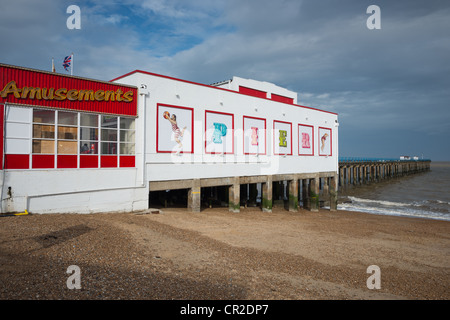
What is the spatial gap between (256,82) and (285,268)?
18201 millimetres

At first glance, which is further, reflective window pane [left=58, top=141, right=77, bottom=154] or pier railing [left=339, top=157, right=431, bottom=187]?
pier railing [left=339, top=157, right=431, bottom=187]

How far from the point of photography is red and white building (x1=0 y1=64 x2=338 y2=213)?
1193cm

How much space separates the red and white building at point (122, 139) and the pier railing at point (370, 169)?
31.9 metres

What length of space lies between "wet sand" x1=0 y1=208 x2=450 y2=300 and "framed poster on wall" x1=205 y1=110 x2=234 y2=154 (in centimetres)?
577

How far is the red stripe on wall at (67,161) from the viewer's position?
12867mm

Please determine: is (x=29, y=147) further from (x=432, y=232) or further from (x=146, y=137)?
(x=432, y=232)

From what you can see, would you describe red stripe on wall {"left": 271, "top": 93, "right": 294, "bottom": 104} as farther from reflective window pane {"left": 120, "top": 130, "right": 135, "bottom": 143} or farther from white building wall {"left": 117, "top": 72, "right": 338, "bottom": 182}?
reflective window pane {"left": 120, "top": 130, "right": 135, "bottom": 143}

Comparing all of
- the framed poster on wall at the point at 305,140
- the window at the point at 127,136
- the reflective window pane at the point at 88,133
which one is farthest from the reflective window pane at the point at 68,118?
the framed poster on wall at the point at 305,140

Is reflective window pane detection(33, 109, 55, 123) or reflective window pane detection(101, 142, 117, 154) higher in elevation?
reflective window pane detection(33, 109, 55, 123)

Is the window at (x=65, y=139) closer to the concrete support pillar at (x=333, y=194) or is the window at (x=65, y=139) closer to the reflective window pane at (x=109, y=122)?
the reflective window pane at (x=109, y=122)

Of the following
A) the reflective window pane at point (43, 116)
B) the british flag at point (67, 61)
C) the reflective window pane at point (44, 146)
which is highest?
the british flag at point (67, 61)

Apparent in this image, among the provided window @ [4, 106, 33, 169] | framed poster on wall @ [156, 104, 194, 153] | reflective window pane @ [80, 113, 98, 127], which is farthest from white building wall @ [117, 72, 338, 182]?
window @ [4, 106, 33, 169]

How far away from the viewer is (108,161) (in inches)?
567
